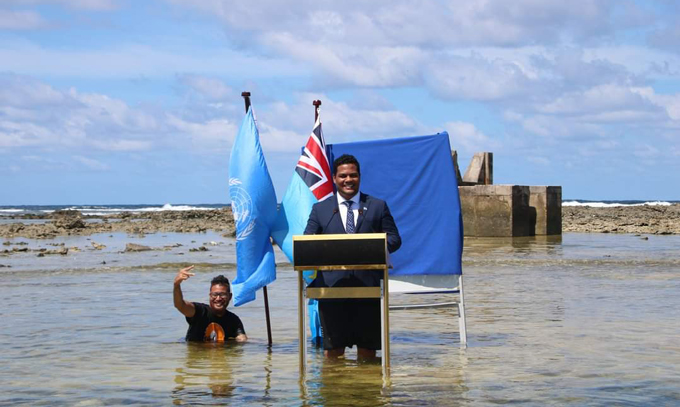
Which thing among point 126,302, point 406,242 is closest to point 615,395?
point 406,242

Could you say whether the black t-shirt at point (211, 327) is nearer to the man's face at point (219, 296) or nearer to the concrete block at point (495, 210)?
the man's face at point (219, 296)

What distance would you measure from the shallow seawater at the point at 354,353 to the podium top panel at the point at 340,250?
0.99 metres

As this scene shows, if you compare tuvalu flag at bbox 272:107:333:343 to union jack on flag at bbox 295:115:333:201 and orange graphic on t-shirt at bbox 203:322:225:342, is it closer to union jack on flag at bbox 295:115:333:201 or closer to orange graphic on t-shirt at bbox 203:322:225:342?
union jack on flag at bbox 295:115:333:201

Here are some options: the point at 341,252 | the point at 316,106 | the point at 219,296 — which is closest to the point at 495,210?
the point at 219,296

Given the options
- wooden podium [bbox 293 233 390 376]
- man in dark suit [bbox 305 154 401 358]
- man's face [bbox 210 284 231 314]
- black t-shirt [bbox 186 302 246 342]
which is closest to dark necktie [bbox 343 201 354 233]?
man in dark suit [bbox 305 154 401 358]

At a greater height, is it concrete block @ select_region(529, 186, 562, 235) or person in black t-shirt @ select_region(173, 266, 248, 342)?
concrete block @ select_region(529, 186, 562, 235)

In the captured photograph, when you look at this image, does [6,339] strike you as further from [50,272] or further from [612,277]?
[612,277]

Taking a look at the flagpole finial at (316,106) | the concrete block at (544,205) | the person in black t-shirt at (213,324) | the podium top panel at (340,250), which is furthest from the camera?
the concrete block at (544,205)

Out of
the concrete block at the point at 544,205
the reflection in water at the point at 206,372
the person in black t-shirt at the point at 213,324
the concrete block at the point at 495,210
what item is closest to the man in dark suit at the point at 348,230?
the reflection in water at the point at 206,372

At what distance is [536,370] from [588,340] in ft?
6.20

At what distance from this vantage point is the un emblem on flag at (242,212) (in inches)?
333

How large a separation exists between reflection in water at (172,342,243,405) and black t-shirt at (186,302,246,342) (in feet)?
0.26

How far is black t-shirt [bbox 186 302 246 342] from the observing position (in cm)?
938

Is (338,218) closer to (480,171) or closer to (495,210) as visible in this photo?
(495,210)
